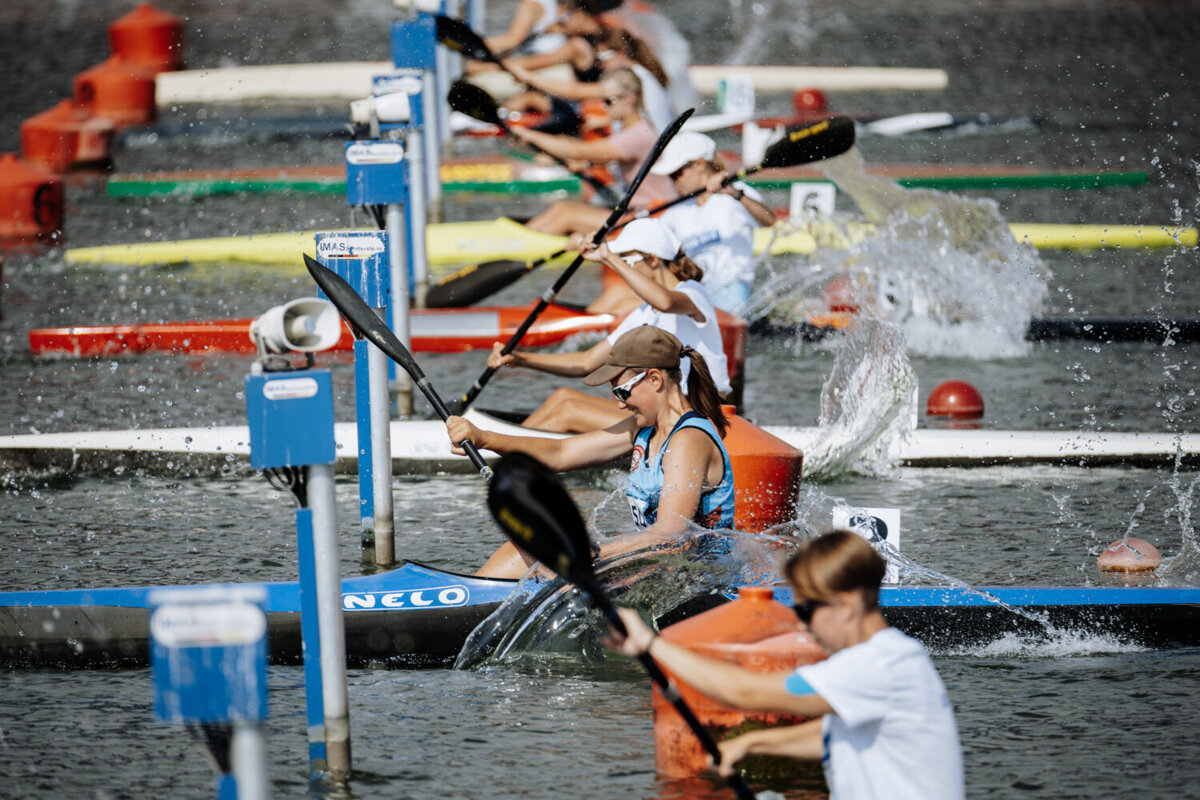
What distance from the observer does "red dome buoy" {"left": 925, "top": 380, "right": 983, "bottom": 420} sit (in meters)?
8.00

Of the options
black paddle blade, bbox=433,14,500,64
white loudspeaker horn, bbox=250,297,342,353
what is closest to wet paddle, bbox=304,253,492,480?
white loudspeaker horn, bbox=250,297,342,353

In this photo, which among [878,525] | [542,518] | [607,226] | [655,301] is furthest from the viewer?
[607,226]

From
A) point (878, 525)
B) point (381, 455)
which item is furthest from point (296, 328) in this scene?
point (878, 525)

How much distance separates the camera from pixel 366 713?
4512mm

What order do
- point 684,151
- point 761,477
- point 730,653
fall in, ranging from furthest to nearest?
point 684,151
point 761,477
point 730,653

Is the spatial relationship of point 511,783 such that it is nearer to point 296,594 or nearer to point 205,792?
point 205,792

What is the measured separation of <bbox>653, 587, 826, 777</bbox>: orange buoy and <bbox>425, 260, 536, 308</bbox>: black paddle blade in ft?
17.4

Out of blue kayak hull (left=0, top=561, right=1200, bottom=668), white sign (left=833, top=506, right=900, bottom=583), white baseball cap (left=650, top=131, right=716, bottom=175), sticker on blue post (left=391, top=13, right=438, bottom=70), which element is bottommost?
blue kayak hull (left=0, top=561, right=1200, bottom=668)

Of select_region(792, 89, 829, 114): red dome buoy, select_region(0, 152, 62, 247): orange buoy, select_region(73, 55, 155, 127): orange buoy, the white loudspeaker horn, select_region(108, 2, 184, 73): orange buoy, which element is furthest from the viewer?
select_region(108, 2, 184, 73): orange buoy

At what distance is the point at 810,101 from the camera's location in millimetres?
16453

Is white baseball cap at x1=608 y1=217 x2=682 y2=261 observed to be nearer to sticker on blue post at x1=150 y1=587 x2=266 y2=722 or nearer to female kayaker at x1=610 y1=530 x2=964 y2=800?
female kayaker at x1=610 y1=530 x2=964 y2=800

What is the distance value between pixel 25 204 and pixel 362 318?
851 cm

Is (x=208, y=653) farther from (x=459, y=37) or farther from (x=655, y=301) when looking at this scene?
(x=459, y=37)

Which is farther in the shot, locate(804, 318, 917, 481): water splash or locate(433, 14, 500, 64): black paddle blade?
locate(433, 14, 500, 64): black paddle blade
